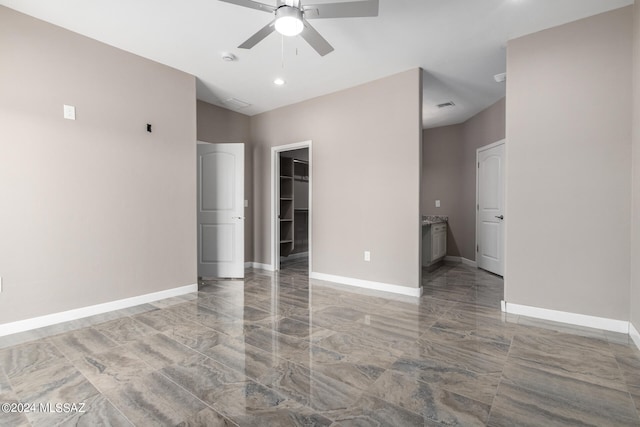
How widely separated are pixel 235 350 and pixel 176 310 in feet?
4.29

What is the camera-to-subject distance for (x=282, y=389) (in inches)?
73.5

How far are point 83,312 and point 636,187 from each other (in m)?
5.12

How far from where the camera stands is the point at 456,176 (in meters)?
6.40

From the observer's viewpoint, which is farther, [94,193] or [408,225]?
[408,225]

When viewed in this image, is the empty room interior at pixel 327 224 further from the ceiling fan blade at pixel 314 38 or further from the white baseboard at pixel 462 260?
the white baseboard at pixel 462 260

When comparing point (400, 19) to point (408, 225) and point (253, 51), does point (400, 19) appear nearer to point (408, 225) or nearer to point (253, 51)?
point (253, 51)

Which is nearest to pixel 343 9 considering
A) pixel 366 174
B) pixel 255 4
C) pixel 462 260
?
pixel 255 4

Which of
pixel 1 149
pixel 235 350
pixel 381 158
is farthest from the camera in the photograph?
pixel 381 158

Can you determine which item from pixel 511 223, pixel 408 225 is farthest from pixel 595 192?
pixel 408 225

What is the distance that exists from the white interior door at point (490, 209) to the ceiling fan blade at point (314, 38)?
380 cm

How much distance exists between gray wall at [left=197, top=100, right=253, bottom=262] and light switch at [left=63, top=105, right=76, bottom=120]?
1.99m

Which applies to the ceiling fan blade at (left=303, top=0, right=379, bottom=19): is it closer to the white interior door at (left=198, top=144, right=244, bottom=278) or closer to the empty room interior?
the empty room interior

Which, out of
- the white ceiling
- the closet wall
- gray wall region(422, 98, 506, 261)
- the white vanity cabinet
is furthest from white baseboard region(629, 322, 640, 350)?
the closet wall

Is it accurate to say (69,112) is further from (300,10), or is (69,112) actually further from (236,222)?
(300,10)
